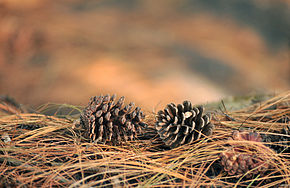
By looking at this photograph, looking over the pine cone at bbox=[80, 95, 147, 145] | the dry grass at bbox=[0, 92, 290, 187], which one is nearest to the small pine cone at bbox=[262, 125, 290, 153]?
the dry grass at bbox=[0, 92, 290, 187]

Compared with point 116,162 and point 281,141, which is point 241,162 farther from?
point 116,162

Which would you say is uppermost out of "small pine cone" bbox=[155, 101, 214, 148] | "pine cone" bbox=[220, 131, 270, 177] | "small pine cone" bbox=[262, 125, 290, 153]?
"small pine cone" bbox=[155, 101, 214, 148]

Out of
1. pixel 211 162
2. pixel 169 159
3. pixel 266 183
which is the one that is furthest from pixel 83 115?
pixel 266 183

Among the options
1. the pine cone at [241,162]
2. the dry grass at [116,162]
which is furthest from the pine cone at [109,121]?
the pine cone at [241,162]

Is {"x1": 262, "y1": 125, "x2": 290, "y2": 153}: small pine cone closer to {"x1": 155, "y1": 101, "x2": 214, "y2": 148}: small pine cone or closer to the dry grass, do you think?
the dry grass

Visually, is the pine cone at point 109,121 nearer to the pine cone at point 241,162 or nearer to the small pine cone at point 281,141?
the pine cone at point 241,162

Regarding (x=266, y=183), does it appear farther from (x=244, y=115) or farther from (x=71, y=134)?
(x=71, y=134)
